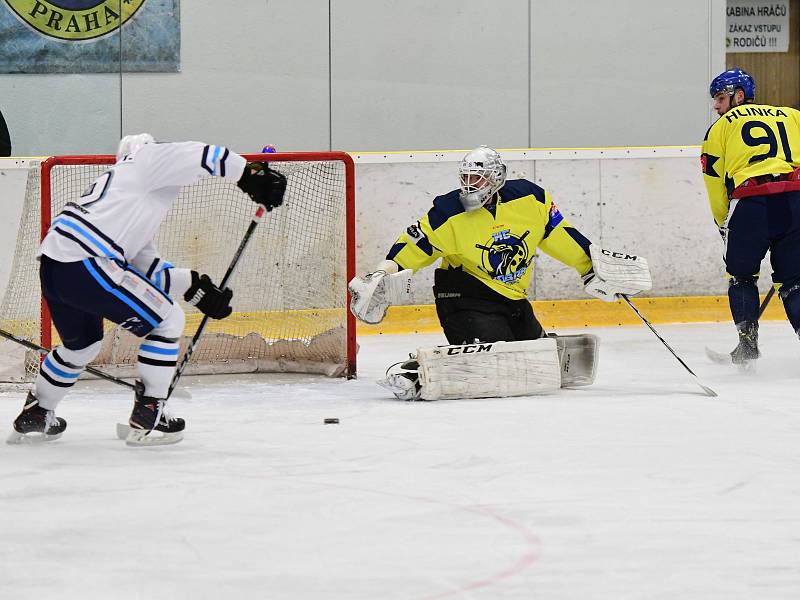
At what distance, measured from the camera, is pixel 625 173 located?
7.06 meters

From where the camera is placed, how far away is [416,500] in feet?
10.0

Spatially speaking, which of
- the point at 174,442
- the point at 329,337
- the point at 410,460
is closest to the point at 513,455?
the point at 410,460

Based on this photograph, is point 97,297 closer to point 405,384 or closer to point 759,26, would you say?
point 405,384

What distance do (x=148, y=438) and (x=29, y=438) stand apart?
370 millimetres

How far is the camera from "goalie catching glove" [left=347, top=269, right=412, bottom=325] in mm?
4750

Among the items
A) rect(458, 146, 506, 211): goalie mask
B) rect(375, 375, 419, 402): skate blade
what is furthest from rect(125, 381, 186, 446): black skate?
rect(458, 146, 506, 211): goalie mask

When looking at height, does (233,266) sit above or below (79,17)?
below

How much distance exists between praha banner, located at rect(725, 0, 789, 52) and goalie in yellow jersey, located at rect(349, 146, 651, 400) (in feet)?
18.5

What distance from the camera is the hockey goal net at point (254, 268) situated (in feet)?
16.9

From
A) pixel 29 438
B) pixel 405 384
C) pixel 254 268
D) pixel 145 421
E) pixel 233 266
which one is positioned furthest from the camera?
pixel 254 268

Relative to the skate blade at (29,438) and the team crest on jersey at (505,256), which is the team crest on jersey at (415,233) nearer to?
the team crest on jersey at (505,256)

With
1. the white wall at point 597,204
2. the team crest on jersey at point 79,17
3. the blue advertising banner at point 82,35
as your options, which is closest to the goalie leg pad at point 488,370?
the white wall at point 597,204

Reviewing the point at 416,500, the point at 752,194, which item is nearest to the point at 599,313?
the point at 752,194

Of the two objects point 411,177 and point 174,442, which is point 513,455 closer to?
point 174,442
